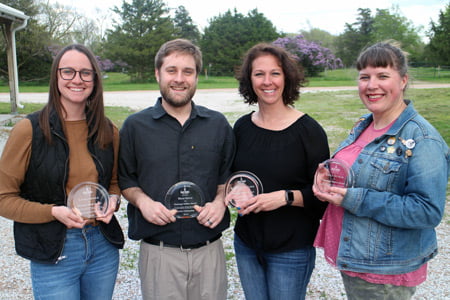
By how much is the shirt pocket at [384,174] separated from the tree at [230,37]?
38954 mm

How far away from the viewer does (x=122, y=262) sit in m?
4.51

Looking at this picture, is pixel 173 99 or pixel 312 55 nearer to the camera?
pixel 173 99

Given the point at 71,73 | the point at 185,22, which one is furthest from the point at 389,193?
the point at 185,22

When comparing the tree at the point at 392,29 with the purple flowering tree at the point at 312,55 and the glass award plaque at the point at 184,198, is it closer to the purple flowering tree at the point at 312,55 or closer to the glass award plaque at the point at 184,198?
the purple flowering tree at the point at 312,55

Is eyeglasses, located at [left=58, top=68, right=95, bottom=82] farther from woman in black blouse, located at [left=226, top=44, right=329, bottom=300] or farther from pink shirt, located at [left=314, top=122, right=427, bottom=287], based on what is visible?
pink shirt, located at [left=314, top=122, right=427, bottom=287]

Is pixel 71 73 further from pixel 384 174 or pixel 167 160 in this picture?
pixel 384 174

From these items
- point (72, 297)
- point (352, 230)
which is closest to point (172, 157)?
point (72, 297)

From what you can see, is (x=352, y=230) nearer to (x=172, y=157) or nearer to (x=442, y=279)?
(x=172, y=157)

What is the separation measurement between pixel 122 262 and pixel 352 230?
315cm

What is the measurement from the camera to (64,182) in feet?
7.26

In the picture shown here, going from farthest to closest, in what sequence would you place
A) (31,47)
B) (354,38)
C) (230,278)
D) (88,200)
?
1. (354,38)
2. (31,47)
3. (230,278)
4. (88,200)

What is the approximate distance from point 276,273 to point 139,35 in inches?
1546

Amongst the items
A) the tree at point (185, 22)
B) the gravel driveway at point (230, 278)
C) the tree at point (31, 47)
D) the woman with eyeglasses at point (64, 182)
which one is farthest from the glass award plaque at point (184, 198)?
the tree at point (185, 22)

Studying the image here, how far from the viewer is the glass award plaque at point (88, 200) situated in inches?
87.0
